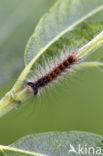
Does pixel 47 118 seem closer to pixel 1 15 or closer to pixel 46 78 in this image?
pixel 1 15

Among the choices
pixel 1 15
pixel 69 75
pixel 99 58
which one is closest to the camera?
pixel 99 58

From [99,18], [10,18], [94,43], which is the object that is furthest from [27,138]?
[10,18]

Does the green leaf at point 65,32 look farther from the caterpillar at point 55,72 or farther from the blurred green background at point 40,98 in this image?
the blurred green background at point 40,98

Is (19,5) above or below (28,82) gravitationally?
above

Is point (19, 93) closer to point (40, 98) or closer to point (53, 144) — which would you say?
point (53, 144)

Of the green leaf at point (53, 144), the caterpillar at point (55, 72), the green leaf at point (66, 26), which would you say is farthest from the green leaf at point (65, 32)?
the green leaf at point (53, 144)

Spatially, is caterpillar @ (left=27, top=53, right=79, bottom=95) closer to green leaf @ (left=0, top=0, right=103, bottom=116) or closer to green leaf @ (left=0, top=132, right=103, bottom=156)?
green leaf @ (left=0, top=0, right=103, bottom=116)
